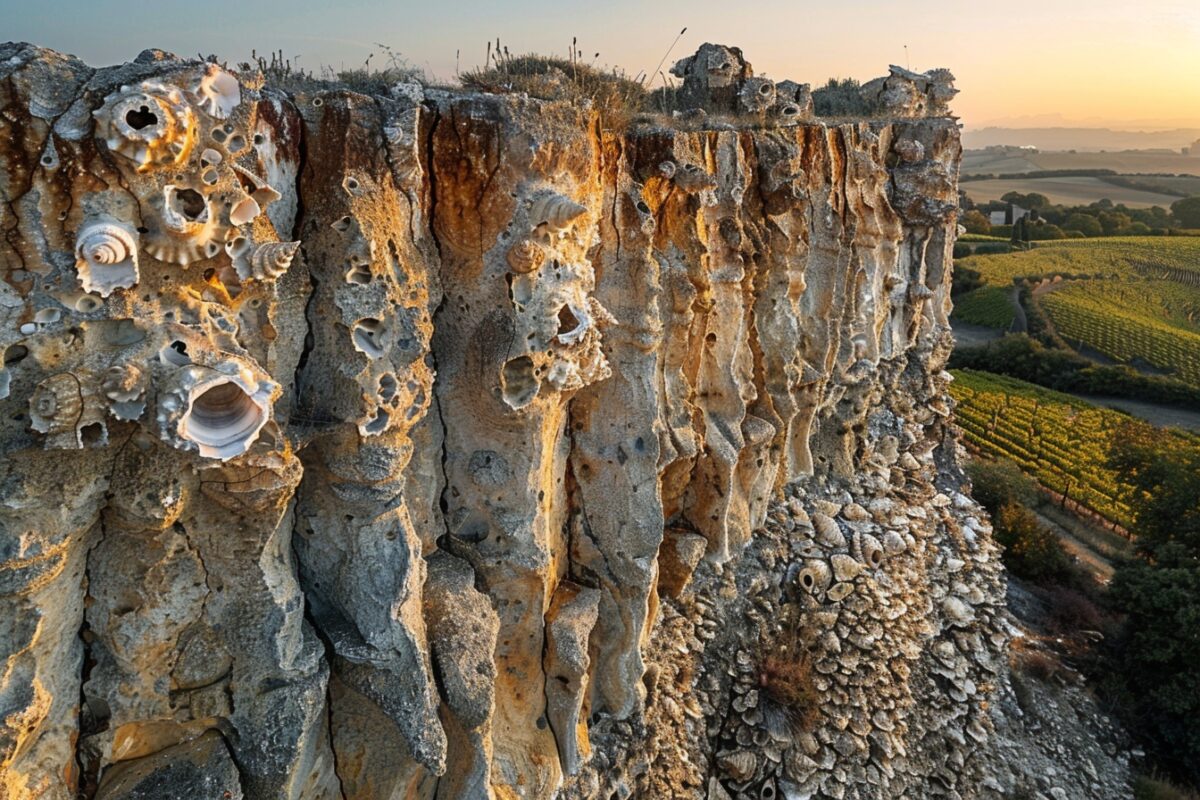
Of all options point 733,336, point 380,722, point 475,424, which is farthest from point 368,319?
point 733,336

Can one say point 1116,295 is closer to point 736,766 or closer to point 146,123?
point 736,766

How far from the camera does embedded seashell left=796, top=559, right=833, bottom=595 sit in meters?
9.72

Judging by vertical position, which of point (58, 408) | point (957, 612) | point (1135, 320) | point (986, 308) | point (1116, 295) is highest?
point (58, 408)

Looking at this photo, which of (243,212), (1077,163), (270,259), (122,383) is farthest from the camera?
(1077,163)

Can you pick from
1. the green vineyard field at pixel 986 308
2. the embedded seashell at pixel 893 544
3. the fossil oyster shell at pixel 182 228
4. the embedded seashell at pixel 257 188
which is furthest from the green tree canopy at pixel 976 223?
the fossil oyster shell at pixel 182 228

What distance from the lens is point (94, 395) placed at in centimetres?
327

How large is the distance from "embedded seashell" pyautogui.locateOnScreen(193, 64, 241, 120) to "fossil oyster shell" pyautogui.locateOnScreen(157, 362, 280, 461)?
1.19 m

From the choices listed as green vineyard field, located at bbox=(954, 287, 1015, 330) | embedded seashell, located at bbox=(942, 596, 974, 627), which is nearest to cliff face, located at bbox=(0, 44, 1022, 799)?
embedded seashell, located at bbox=(942, 596, 974, 627)

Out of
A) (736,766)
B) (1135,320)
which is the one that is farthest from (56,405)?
(1135,320)

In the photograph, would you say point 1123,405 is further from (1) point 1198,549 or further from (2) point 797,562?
(2) point 797,562

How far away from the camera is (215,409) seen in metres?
3.49

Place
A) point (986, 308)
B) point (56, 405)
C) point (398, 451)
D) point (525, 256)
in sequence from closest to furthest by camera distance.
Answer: point (56, 405)
point (398, 451)
point (525, 256)
point (986, 308)

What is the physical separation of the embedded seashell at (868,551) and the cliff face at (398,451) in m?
1.35

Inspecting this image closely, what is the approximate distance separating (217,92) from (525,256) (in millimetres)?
2009
